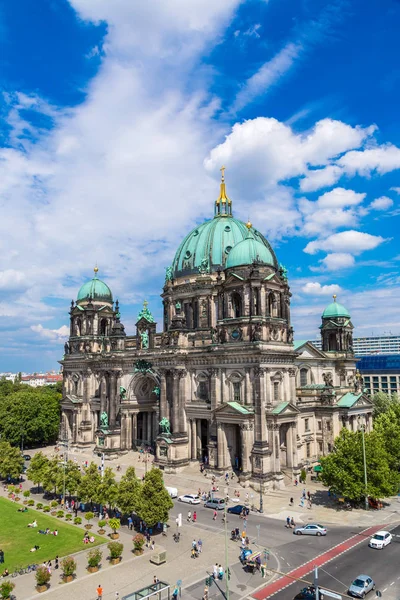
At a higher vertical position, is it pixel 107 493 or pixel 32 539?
pixel 107 493

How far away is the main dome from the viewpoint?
89.2 meters

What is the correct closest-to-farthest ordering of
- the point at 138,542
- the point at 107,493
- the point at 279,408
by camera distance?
the point at 138,542
the point at 107,493
the point at 279,408

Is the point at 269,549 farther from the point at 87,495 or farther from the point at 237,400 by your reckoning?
the point at 237,400

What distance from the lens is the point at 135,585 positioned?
3812 cm

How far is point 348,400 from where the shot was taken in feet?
266

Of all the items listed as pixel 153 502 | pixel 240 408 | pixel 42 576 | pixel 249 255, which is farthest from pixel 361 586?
pixel 249 255

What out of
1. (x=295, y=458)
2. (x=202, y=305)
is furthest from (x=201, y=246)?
(x=295, y=458)

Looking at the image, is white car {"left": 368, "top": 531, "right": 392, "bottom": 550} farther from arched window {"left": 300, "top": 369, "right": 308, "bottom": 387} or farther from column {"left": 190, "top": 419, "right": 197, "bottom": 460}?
arched window {"left": 300, "top": 369, "right": 308, "bottom": 387}

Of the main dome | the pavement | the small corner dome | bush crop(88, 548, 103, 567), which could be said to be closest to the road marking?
the pavement

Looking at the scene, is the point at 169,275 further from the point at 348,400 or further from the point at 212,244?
the point at 348,400

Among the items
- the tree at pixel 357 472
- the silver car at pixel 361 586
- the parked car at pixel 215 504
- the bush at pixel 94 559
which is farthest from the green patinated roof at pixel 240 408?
the silver car at pixel 361 586

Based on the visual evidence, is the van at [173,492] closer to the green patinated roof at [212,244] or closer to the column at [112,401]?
the column at [112,401]

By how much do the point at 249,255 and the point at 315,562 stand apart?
44524mm

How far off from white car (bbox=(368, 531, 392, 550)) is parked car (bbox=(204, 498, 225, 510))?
18.5 meters
